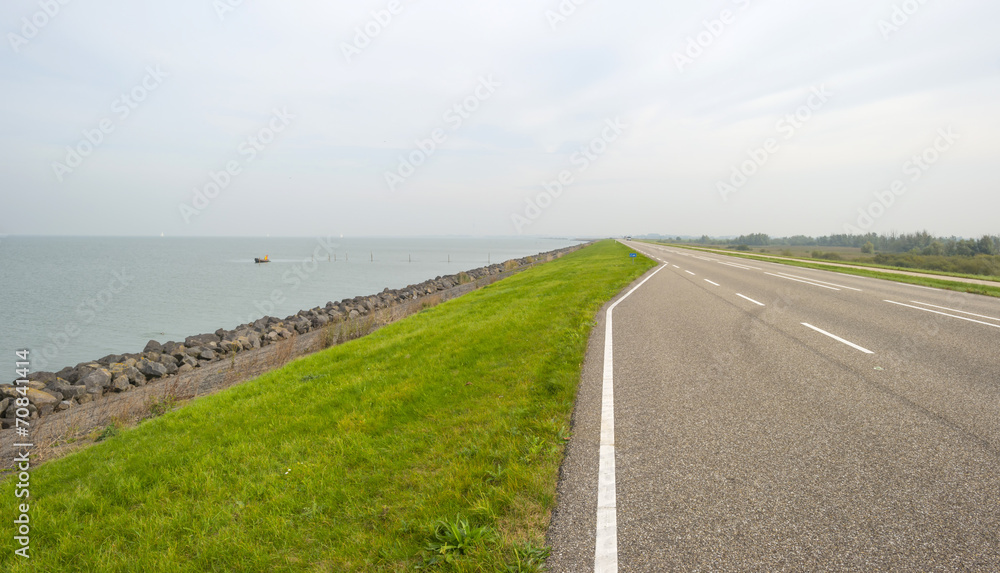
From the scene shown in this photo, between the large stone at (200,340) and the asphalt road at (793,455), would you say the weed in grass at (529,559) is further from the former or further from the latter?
the large stone at (200,340)

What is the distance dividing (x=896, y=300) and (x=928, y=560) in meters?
13.4

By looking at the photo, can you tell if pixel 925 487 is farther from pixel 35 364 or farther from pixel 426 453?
pixel 35 364

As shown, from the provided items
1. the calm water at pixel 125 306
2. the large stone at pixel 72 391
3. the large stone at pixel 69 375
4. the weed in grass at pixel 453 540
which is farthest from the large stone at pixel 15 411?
the weed in grass at pixel 453 540

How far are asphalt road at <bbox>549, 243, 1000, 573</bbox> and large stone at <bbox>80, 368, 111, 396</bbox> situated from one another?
Result: 44.0 feet

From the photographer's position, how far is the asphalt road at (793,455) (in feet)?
8.82

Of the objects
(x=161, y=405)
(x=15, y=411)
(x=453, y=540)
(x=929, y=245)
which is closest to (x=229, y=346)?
(x=15, y=411)

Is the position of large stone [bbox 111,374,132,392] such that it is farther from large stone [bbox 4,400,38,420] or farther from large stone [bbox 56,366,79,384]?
large stone [bbox 56,366,79,384]

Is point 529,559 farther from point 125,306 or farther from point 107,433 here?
point 125,306

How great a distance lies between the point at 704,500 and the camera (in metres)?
3.21

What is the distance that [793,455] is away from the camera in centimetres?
379

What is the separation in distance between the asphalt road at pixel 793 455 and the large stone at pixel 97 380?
1341 cm

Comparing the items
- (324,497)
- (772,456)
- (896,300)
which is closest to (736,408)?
(772,456)

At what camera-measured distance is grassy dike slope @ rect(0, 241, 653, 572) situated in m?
3.36

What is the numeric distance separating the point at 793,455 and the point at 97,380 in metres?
16.1
